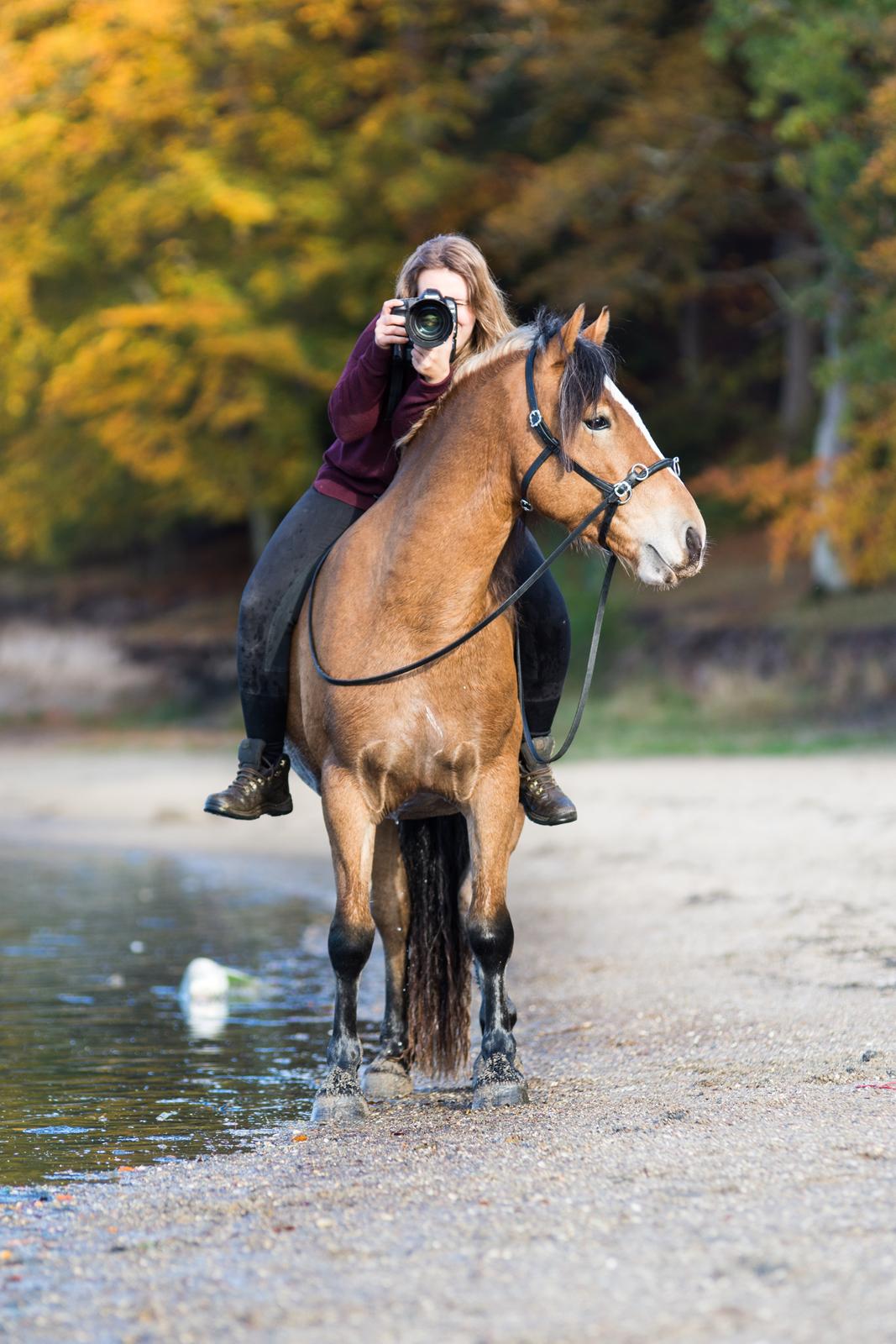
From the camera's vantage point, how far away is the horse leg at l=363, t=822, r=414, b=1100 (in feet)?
22.1

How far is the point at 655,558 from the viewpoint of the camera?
17.8 ft

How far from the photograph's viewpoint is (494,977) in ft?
20.4

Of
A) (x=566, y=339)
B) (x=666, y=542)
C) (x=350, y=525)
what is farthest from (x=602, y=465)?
(x=350, y=525)

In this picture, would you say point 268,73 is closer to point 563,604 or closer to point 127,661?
point 127,661

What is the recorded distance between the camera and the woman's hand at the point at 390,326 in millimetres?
5941

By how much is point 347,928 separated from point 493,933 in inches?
20.3

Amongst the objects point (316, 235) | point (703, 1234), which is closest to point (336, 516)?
point (703, 1234)

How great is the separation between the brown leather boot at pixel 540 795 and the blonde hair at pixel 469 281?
1.53m

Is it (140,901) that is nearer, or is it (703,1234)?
(703,1234)

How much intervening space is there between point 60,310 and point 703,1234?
92.5 ft

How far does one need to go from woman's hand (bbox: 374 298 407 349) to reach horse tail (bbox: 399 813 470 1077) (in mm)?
1875

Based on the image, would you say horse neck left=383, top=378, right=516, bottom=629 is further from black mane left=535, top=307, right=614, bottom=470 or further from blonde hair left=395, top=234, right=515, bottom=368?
blonde hair left=395, top=234, right=515, bottom=368

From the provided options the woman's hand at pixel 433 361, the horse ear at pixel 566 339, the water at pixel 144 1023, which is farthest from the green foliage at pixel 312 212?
the horse ear at pixel 566 339

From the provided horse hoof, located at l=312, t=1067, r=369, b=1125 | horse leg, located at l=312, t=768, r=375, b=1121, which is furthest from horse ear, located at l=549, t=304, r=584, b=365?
horse hoof, located at l=312, t=1067, r=369, b=1125
